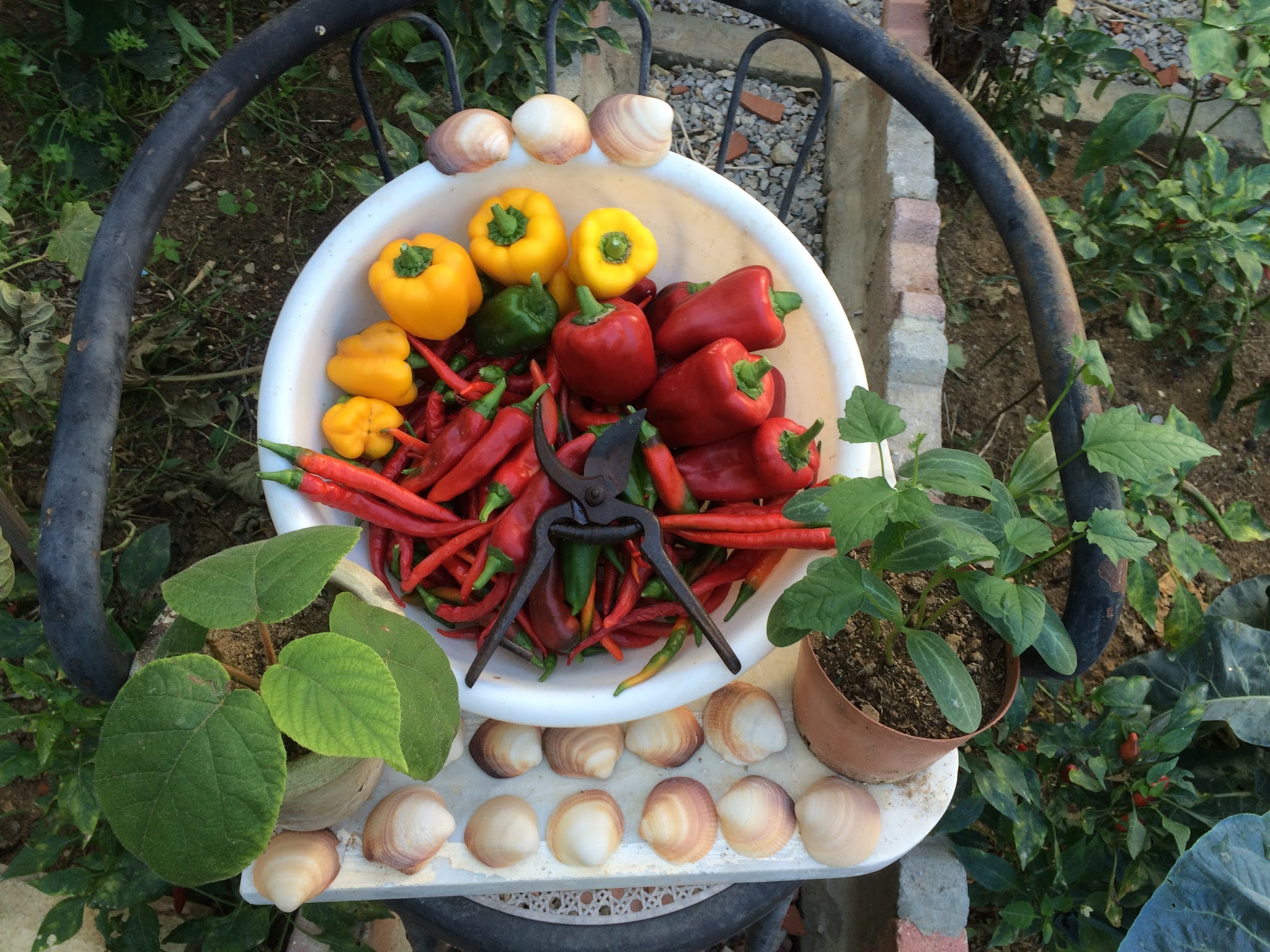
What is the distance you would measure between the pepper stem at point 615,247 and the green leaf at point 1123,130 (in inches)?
47.3

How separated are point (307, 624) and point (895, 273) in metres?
1.54

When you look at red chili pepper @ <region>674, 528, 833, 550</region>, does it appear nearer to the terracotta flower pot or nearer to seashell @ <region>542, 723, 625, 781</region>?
the terracotta flower pot

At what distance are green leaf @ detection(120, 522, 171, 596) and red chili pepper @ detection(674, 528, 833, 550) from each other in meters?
0.87

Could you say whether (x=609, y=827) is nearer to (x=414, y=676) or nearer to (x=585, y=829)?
(x=585, y=829)

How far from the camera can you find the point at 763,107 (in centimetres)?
270

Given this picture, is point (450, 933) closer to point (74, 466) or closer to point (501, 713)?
point (501, 713)

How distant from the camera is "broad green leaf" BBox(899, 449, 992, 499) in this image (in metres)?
0.90

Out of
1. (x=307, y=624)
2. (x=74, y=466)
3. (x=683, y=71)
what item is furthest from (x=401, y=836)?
(x=683, y=71)

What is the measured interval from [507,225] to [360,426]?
39 cm

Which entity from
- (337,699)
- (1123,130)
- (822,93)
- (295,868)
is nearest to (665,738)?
(295,868)

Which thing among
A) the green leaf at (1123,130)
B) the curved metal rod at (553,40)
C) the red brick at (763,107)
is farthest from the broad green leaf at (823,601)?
the red brick at (763,107)

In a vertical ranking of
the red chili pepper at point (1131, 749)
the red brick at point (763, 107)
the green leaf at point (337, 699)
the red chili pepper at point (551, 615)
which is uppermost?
the green leaf at point (337, 699)

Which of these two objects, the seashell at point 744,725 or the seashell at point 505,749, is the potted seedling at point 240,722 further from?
the seashell at point 744,725

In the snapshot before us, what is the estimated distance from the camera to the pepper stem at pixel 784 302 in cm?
131
